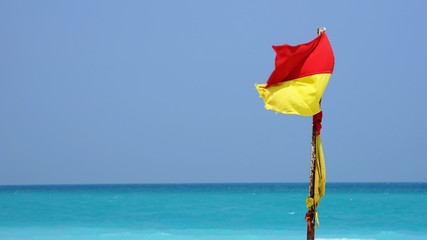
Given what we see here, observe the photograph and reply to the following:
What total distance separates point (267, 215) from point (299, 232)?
9574mm

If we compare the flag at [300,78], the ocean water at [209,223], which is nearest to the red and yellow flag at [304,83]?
the flag at [300,78]

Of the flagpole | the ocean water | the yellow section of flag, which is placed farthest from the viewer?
the ocean water

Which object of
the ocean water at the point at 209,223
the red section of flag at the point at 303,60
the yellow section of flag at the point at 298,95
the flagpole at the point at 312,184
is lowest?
the ocean water at the point at 209,223

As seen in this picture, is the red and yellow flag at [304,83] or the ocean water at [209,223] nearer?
the red and yellow flag at [304,83]

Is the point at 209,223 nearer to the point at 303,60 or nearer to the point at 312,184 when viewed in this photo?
the point at 312,184

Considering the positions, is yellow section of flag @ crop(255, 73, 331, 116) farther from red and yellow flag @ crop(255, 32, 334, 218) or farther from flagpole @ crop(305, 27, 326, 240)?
flagpole @ crop(305, 27, 326, 240)

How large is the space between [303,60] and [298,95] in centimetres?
40

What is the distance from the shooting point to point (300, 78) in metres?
9.03

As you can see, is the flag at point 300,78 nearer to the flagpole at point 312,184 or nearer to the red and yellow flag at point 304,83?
the red and yellow flag at point 304,83

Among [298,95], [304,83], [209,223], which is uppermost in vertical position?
[304,83]

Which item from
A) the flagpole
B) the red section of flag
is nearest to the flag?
the red section of flag

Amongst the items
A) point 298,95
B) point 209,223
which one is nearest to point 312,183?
point 298,95

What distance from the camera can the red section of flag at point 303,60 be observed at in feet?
29.2

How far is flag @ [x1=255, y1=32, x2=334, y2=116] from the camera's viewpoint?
29.1ft
